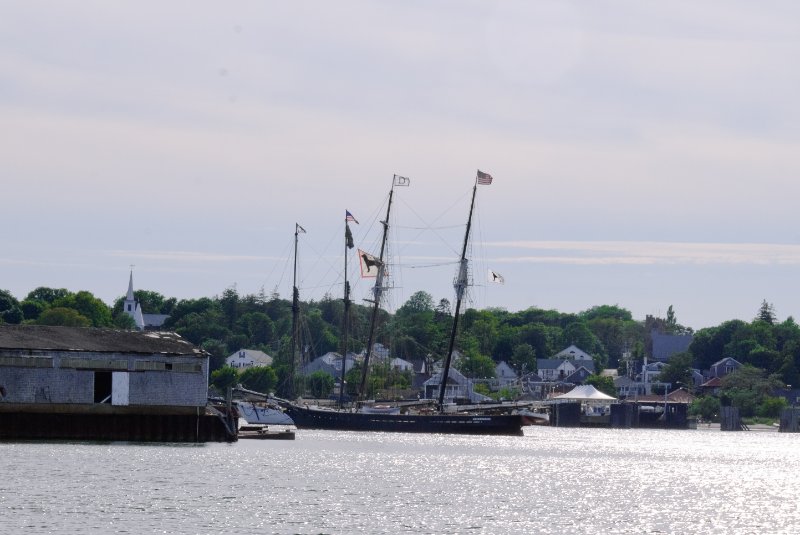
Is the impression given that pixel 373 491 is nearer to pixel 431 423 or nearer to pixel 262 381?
pixel 431 423

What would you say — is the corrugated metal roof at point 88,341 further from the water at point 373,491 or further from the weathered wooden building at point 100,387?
the water at point 373,491

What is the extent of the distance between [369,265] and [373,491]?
8151cm

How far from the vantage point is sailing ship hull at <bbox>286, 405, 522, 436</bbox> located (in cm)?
13875

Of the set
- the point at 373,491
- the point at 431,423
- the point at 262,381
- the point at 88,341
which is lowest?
the point at 373,491

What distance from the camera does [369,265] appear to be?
14650 centimetres

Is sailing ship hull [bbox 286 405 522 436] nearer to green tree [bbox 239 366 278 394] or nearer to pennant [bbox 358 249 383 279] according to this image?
pennant [bbox 358 249 383 279]

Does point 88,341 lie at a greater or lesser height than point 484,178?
lesser

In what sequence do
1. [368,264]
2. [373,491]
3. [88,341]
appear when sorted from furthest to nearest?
[368,264]
[88,341]
[373,491]

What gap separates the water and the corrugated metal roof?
5.78m

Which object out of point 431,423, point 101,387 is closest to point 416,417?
point 431,423

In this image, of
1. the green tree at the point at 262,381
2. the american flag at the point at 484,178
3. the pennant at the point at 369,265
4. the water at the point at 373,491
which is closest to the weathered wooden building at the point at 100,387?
the water at the point at 373,491

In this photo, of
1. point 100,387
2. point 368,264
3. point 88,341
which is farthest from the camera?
point 368,264

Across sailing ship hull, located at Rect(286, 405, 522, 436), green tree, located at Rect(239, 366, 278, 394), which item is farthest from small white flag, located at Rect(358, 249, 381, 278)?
green tree, located at Rect(239, 366, 278, 394)

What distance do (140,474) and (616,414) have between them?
133m
